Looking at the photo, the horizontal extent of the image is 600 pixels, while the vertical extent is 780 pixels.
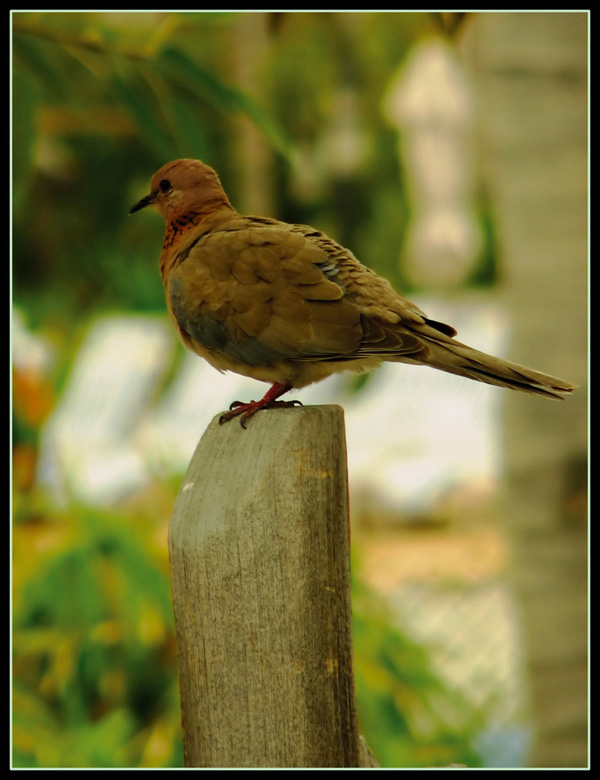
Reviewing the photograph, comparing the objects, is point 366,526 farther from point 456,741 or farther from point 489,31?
point 489,31

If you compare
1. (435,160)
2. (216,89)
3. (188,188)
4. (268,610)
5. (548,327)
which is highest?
(435,160)

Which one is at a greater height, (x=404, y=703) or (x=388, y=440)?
(x=388, y=440)

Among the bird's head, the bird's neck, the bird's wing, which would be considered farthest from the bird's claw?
the bird's head

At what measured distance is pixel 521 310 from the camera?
11.2 feet

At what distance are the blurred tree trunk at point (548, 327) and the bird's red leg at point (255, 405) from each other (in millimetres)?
1636

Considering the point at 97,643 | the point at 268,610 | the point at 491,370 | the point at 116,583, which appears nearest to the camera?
the point at 268,610

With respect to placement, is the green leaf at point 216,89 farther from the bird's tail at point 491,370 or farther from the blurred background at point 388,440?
the bird's tail at point 491,370

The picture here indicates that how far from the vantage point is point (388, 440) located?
6.74m

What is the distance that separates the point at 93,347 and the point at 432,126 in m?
3.83

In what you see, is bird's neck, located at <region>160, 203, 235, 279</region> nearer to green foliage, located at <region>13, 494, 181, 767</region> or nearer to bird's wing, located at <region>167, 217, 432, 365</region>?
bird's wing, located at <region>167, 217, 432, 365</region>

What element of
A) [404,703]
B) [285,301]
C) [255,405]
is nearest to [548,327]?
[404,703]

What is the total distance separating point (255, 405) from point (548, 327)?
1832 mm

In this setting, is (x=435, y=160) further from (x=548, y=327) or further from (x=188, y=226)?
(x=188, y=226)

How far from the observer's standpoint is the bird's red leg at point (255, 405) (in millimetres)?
1700
